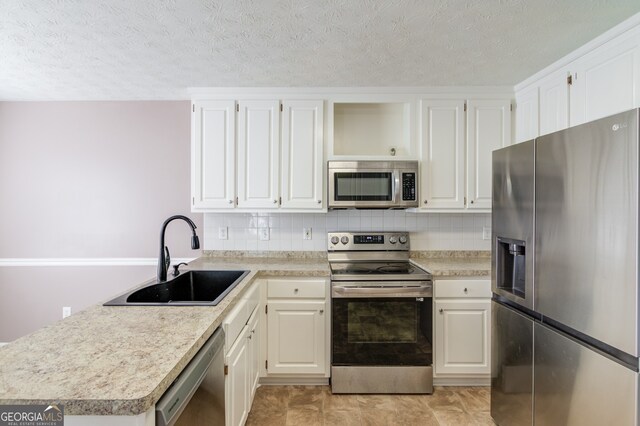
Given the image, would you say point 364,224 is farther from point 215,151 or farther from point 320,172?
point 215,151

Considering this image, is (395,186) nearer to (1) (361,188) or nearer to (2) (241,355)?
(1) (361,188)

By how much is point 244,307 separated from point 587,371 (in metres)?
1.63

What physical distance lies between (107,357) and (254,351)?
128cm

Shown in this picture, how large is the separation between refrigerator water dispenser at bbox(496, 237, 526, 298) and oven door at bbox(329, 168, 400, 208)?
35.2 inches

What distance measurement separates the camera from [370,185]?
252 cm

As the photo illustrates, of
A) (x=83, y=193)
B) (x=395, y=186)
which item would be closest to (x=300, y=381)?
(x=395, y=186)

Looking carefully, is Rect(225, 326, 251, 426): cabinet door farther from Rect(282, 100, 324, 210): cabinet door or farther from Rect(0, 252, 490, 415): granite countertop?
Rect(282, 100, 324, 210): cabinet door

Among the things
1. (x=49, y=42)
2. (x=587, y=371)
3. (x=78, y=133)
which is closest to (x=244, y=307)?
(x=587, y=371)

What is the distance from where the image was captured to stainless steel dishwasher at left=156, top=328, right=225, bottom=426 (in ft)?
2.84

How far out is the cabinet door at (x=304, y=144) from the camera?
258 centimetres

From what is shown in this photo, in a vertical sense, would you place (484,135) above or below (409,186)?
above

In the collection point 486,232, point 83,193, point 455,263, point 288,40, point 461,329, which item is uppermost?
point 288,40

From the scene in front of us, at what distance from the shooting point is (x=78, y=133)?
2.92 meters

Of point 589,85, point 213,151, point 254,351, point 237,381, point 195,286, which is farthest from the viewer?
point 213,151
